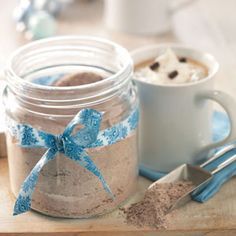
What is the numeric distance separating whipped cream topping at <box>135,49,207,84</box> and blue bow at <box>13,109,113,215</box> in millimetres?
139

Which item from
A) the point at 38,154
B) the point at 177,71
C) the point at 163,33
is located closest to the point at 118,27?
the point at 163,33

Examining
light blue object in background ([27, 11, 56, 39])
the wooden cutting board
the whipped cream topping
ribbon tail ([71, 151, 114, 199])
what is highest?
the whipped cream topping

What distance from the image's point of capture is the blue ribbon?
64cm

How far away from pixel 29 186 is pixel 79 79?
14cm

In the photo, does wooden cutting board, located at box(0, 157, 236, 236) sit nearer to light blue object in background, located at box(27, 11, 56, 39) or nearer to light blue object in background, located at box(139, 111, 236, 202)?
light blue object in background, located at box(139, 111, 236, 202)

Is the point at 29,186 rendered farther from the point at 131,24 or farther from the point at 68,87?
the point at 131,24

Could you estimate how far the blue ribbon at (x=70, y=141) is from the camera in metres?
0.64

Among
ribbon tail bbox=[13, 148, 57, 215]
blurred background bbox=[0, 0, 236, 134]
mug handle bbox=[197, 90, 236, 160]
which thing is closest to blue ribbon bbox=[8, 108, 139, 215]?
ribbon tail bbox=[13, 148, 57, 215]

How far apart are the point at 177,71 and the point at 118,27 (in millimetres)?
364

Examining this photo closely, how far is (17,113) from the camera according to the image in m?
0.69

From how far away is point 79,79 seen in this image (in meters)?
0.74

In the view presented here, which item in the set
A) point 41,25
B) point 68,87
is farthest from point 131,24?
point 68,87

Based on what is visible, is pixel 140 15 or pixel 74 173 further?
pixel 140 15

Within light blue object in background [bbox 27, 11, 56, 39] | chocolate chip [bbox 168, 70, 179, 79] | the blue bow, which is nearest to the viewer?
the blue bow
